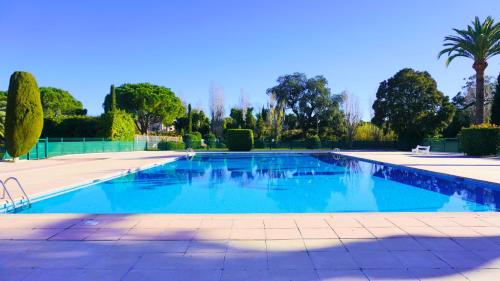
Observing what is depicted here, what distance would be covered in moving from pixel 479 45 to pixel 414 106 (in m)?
9.65

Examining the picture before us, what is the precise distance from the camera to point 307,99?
43312mm

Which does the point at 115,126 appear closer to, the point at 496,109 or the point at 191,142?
the point at 191,142

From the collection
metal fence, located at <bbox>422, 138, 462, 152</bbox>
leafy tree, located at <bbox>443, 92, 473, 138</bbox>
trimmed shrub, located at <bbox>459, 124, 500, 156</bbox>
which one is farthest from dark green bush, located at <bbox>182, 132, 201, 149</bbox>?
leafy tree, located at <bbox>443, 92, 473, 138</bbox>

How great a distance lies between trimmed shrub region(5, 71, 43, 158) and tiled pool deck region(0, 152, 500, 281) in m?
13.8

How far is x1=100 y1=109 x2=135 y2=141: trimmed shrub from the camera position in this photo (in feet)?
97.3

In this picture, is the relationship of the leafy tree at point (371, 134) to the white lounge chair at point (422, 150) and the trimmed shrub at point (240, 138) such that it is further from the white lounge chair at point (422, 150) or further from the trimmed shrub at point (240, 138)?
the trimmed shrub at point (240, 138)

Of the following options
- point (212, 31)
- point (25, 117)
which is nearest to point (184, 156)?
point (212, 31)

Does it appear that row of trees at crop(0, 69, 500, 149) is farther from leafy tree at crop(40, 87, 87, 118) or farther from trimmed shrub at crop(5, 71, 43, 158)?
trimmed shrub at crop(5, 71, 43, 158)

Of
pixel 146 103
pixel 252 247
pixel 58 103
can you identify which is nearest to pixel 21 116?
pixel 252 247

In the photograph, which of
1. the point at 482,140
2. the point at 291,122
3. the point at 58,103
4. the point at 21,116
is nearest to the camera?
the point at 21,116

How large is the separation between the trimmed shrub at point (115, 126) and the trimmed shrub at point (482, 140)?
24590 millimetres

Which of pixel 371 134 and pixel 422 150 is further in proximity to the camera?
pixel 371 134

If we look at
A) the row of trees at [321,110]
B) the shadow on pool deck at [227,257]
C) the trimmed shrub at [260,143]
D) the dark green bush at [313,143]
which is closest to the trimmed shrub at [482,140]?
the row of trees at [321,110]

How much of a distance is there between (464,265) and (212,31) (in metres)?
20.2
